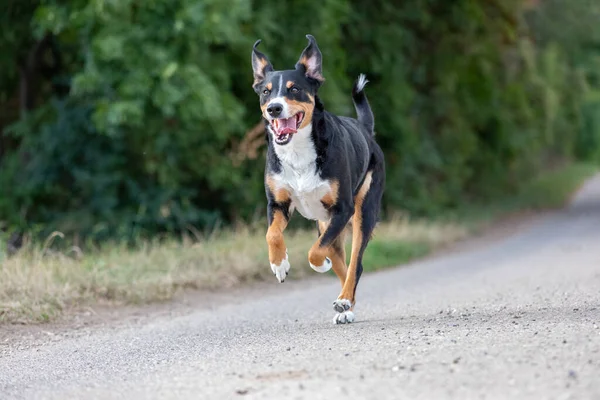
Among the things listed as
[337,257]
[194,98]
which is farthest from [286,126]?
[194,98]

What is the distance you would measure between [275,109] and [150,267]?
5.33 meters

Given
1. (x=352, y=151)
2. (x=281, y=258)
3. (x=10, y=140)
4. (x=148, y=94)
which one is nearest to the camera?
(x=281, y=258)

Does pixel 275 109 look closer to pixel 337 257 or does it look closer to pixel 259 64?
pixel 259 64

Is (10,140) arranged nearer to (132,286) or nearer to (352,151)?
(132,286)

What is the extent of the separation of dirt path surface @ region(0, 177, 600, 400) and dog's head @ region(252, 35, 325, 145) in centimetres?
161

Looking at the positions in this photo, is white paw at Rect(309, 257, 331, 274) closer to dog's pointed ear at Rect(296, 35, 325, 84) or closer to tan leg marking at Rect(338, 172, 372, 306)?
tan leg marking at Rect(338, 172, 372, 306)

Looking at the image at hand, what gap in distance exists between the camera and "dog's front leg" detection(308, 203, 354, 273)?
8180 mm

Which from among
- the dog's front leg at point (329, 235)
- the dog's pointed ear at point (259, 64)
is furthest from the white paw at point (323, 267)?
the dog's pointed ear at point (259, 64)

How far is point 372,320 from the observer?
29.1 feet

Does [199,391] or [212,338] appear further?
[212,338]

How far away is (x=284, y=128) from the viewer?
8.13 meters

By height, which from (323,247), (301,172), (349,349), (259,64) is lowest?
(349,349)

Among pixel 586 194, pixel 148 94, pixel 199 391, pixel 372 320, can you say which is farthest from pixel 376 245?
pixel 586 194

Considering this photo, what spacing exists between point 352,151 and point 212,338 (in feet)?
6.34
